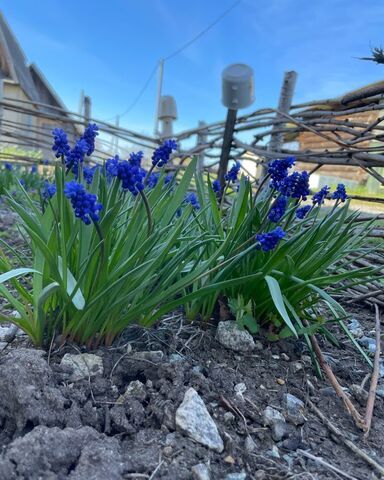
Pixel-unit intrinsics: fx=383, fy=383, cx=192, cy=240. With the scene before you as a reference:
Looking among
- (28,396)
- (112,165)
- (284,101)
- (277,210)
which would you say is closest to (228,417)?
(28,396)

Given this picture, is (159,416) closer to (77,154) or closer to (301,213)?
(77,154)

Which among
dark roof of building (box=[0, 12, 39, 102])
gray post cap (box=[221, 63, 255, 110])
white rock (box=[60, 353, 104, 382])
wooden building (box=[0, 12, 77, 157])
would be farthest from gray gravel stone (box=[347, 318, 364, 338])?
dark roof of building (box=[0, 12, 39, 102])

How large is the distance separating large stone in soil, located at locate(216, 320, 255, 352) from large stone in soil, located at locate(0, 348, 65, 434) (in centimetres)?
55

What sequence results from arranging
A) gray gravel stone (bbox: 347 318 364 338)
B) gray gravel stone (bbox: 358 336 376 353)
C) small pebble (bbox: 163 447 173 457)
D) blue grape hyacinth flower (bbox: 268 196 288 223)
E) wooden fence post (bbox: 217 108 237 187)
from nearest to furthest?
1. small pebble (bbox: 163 447 173 457)
2. blue grape hyacinth flower (bbox: 268 196 288 223)
3. gray gravel stone (bbox: 358 336 376 353)
4. gray gravel stone (bbox: 347 318 364 338)
5. wooden fence post (bbox: 217 108 237 187)

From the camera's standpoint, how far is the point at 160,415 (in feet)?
2.90

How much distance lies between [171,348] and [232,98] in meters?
1.99

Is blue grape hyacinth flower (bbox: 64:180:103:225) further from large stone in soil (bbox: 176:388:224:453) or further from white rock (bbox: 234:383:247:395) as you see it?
white rock (bbox: 234:383:247:395)

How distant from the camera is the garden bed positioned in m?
0.74

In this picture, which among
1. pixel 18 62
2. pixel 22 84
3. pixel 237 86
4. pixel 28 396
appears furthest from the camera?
pixel 18 62

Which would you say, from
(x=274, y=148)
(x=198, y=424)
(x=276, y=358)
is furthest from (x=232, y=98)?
(x=198, y=424)

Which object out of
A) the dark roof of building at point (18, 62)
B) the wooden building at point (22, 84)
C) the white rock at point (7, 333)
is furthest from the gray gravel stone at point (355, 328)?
the dark roof of building at point (18, 62)

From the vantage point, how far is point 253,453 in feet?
2.73

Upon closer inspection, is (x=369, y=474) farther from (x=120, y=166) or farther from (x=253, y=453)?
(x=120, y=166)

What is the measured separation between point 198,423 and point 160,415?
0.09 metres
